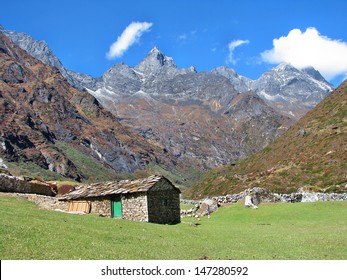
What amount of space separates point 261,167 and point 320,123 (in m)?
16.4

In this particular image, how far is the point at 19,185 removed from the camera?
48.5 meters

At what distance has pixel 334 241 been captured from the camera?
27.0 meters

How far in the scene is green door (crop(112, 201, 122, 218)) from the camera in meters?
44.7

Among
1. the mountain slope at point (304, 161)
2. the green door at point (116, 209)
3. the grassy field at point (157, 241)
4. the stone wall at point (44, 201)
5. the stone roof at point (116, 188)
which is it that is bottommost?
the grassy field at point (157, 241)

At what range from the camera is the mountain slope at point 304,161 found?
71.0 metres

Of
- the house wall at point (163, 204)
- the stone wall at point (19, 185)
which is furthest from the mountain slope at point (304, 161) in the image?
the stone wall at point (19, 185)

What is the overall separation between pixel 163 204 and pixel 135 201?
3.21 metres

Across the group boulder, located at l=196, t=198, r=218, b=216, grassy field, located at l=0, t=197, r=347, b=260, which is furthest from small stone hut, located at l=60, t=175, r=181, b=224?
grassy field, located at l=0, t=197, r=347, b=260

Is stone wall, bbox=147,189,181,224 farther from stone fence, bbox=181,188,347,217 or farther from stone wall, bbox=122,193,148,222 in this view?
stone fence, bbox=181,188,347,217

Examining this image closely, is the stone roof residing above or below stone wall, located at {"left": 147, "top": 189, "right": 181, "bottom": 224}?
above

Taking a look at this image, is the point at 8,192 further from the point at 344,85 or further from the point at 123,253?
the point at 344,85

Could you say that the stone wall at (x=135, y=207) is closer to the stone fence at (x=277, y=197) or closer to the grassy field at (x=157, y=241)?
the grassy field at (x=157, y=241)

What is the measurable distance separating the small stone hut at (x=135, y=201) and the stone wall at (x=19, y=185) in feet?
14.7
